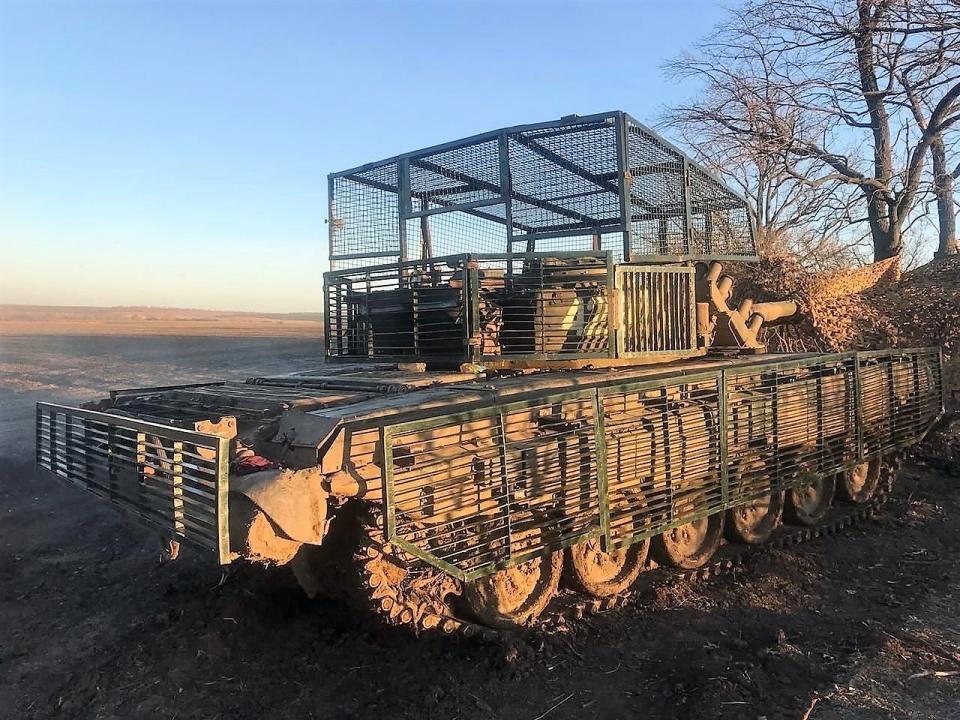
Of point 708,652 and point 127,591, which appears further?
point 127,591

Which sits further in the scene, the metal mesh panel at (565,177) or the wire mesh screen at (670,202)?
the wire mesh screen at (670,202)

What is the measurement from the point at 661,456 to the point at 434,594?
2105 millimetres

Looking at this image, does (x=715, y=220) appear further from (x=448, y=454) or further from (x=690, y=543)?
(x=448, y=454)

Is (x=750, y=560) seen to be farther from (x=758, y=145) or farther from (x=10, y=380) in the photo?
(x=10, y=380)

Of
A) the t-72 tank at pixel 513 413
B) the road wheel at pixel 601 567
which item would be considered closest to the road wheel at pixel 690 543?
the t-72 tank at pixel 513 413

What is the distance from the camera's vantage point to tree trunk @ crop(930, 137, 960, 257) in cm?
1574

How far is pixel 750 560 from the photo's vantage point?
6.27 metres

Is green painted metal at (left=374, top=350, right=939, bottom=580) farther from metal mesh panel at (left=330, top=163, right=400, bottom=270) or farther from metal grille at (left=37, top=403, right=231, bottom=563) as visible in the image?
metal mesh panel at (left=330, top=163, right=400, bottom=270)

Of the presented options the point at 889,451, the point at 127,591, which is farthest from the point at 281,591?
the point at 889,451

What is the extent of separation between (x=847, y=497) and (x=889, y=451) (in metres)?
0.74

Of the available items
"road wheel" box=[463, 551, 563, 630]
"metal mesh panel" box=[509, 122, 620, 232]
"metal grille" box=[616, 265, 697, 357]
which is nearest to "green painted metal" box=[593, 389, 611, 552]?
"road wheel" box=[463, 551, 563, 630]

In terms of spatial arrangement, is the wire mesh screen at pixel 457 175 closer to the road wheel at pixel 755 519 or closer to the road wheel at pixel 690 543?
the road wheel at pixel 690 543

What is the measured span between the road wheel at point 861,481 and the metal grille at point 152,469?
7.03 metres

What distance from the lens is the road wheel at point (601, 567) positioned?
16.9 feet
